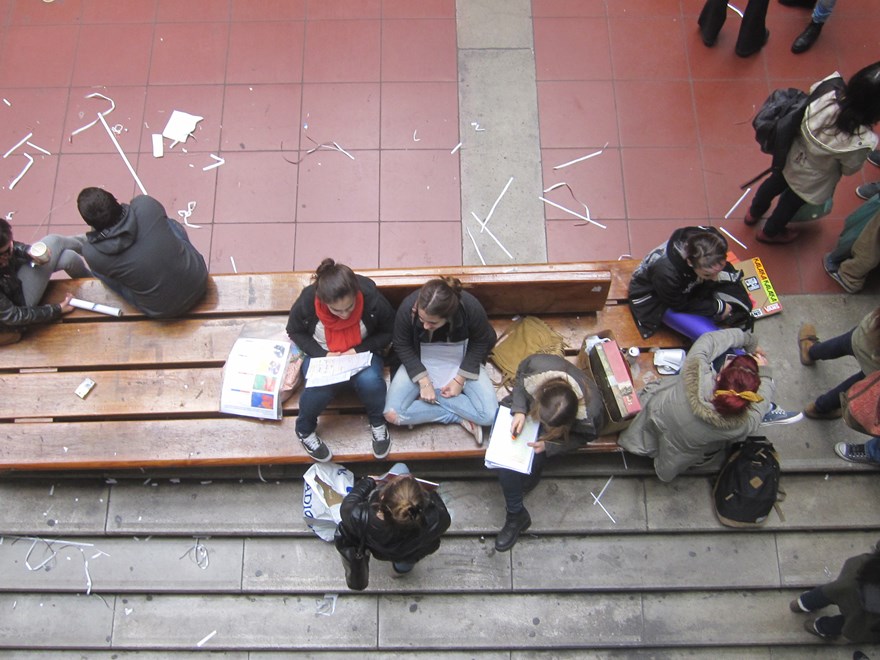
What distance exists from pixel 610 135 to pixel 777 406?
2546 mm

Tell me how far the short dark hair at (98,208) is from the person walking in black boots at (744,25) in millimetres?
4942

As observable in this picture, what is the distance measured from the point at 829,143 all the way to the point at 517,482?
9.36 feet

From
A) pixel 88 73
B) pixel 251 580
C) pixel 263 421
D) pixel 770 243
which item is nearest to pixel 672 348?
pixel 770 243

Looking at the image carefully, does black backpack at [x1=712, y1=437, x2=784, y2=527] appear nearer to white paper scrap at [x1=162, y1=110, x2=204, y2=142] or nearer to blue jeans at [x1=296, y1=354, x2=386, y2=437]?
blue jeans at [x1=296, y1=354, x2=386, y2=437]

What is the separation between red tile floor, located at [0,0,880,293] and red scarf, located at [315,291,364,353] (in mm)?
1320

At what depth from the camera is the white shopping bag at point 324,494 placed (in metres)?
4.12

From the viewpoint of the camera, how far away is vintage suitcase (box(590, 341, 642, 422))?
3934 mm

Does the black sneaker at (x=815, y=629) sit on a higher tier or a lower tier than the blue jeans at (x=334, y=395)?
lower

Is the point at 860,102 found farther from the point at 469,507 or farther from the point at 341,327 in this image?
the point at 469,507

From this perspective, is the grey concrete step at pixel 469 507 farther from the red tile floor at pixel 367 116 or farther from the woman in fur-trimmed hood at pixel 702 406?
the red tile floor at pixel 367 116

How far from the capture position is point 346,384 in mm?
4078

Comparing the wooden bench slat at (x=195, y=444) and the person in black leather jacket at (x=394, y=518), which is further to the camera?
the wooden bench slat at (x=195, y=444)

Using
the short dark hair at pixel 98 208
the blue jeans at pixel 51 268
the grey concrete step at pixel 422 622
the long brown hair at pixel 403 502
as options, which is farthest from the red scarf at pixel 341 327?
the blue jeans at pixel 51 268

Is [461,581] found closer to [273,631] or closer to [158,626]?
[273,631]
